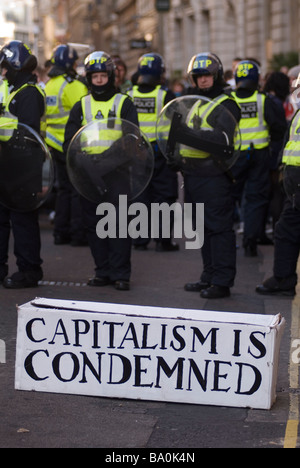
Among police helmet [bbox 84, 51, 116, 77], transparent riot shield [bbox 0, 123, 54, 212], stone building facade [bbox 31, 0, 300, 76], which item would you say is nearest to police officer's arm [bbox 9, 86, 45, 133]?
transparent riot shield [bbox 0, 123, 54, 212]

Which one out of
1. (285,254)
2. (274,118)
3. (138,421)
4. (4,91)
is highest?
(4,91)

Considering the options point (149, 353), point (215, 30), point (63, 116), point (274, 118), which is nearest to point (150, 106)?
point (63, 116)

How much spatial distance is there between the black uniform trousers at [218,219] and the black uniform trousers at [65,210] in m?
3.10

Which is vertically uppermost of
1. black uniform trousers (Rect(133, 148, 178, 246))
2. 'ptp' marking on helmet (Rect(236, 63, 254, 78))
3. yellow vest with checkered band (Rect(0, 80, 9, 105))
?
'ptp' marking on helmet (Rect(236, 63, 254, 78))

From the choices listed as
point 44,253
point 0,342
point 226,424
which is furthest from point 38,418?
point 44,253

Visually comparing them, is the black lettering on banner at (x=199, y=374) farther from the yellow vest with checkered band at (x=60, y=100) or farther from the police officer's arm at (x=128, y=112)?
the yellow vest with checkered band at (x=60, y=100)

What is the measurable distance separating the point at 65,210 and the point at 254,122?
7.92ft

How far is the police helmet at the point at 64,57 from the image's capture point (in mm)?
11672

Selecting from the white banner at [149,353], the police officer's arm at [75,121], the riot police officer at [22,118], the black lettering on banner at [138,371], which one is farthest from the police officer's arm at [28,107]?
the black lettering on banner at [138,371]

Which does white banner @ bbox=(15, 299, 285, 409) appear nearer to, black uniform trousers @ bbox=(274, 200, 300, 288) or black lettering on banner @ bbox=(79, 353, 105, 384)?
black lettering on banner @ bbox=(79, 353, 105, 384)

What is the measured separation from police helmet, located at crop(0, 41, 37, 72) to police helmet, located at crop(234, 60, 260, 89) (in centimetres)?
247

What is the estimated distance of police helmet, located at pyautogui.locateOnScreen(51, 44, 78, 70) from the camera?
38.3 feet

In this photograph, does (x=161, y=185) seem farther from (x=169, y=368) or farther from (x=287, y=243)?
(x=169, y=368)

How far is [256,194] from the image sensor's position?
10844mm
